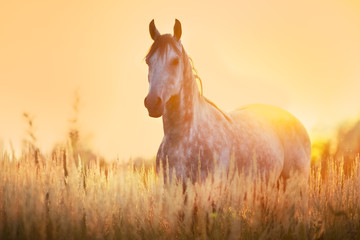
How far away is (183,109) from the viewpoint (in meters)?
5.22

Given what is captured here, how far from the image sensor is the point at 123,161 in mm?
4820

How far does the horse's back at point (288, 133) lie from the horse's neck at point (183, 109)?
210 centimetres

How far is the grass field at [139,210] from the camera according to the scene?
13.5 feet

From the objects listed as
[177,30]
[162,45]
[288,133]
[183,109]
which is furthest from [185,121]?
[288,133]

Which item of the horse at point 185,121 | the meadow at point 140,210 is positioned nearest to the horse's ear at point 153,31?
the horse at point 185,121

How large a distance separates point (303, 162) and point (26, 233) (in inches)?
207

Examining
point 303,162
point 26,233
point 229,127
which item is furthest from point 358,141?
point 26,233

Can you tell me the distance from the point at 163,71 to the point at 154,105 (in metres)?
0.42

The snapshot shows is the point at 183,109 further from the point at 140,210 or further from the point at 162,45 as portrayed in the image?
the point at 140,210

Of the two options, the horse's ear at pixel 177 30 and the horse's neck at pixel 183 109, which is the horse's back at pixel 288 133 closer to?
the horse's neck at pixel 183 109

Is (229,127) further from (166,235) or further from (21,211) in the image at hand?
(21,211)

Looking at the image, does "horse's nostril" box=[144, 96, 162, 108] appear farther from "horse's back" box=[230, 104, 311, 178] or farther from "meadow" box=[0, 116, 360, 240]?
"horse's back" box=[230, 104, 311, 178]

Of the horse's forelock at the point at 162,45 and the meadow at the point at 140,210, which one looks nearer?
the meadow at the point at 140,210

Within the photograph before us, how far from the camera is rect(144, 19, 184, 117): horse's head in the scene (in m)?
4.77
